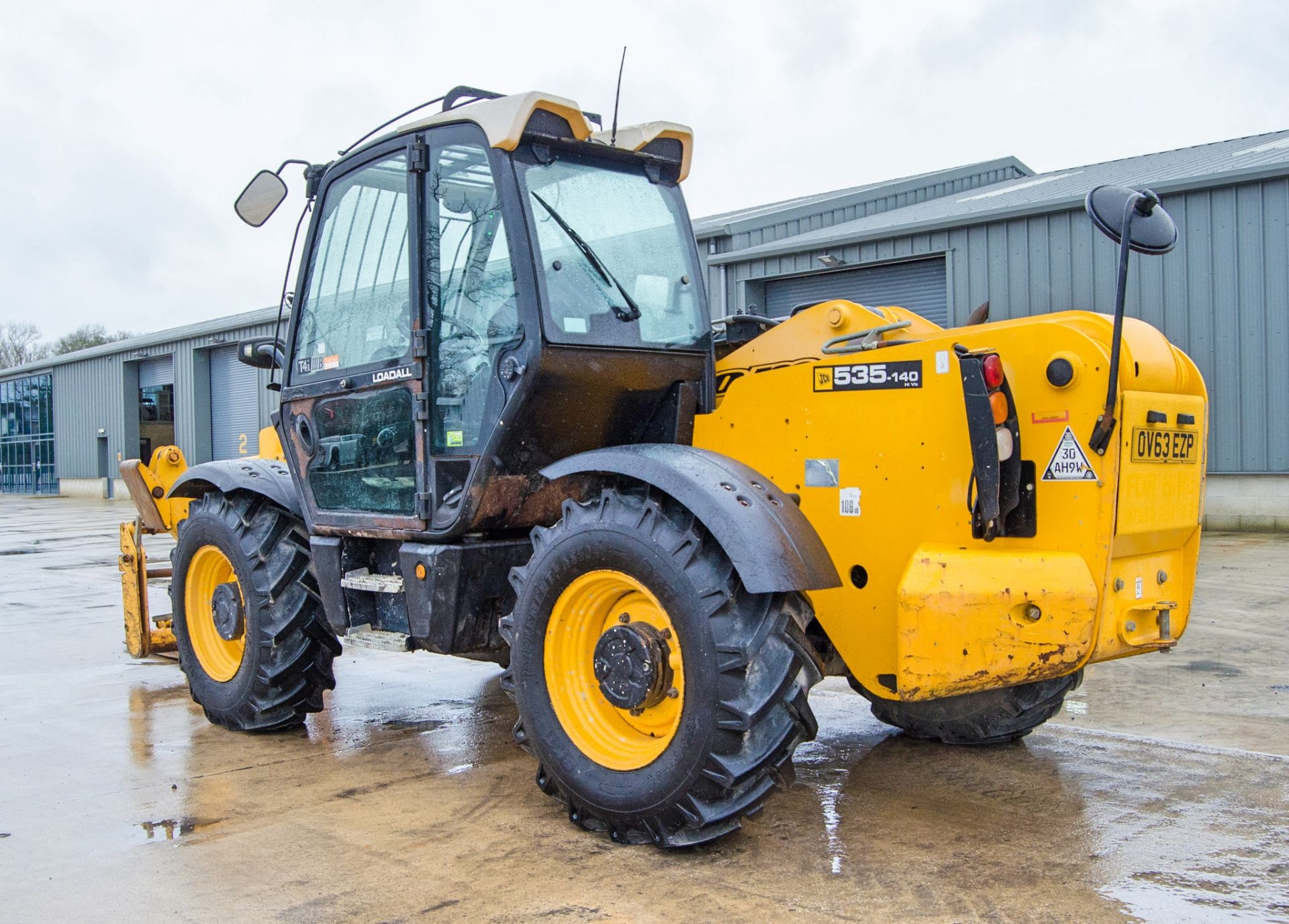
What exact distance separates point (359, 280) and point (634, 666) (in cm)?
223

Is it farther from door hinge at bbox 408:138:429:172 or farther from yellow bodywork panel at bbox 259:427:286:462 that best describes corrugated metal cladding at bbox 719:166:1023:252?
door hinge at bbox 408:138:429:172

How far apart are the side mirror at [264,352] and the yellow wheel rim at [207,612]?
37.5 inches

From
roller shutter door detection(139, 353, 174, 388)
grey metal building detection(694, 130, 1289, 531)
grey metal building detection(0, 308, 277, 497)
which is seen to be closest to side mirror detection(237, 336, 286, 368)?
grey metal building detection(694, 130, 1289, 531)

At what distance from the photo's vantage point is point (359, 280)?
4980 millimetres

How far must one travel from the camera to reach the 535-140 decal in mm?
3906

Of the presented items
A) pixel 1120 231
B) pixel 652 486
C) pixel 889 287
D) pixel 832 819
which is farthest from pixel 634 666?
pixel 889 287

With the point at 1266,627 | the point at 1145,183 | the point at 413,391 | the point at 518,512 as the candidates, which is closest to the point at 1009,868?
the point at 518,512

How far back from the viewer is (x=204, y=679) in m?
5.70

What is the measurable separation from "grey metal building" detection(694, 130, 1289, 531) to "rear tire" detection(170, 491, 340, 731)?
11247mm

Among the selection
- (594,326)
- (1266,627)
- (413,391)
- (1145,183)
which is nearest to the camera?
(594,326)

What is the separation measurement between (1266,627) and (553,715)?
5.97 meters

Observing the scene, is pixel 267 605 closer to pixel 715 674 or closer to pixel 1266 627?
pixel 715 674

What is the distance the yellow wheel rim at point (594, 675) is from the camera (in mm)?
3834

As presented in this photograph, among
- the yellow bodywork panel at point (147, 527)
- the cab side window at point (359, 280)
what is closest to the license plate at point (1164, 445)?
the cab side window at point (359, 280)
